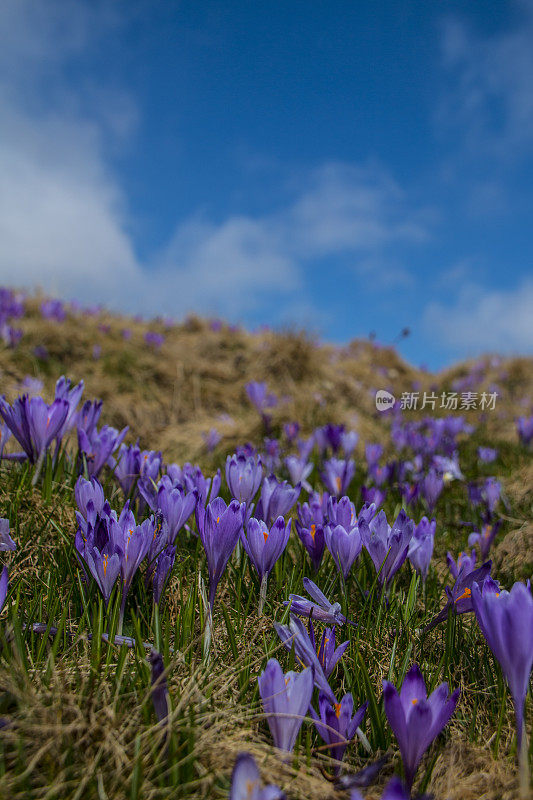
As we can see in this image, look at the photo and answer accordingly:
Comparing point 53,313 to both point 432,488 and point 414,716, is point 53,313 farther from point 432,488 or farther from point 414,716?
point 414,716

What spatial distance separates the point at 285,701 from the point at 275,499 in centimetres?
80

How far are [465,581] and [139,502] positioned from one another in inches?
50.4

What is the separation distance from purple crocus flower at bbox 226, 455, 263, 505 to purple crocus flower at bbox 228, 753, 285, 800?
115cm

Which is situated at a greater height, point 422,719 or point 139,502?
point 139,502

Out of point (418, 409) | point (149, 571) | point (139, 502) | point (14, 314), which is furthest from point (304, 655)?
point (418, 409)

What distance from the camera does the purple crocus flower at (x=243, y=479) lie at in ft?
6.78

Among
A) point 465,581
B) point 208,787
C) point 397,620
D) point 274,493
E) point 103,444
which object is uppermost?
point 103,444

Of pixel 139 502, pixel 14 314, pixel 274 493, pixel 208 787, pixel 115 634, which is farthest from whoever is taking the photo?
pixel 14 314

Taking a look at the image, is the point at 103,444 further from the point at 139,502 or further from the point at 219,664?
the point at 219,664

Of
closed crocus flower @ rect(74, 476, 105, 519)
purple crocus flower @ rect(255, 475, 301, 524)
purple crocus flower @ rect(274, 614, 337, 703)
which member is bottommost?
purple crocus flower @ rect(274, 614, 337, 703)

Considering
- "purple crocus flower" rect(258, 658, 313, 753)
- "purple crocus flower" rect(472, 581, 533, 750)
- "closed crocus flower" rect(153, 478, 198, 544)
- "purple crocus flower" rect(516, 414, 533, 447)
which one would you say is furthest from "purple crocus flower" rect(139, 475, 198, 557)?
"purple crocus flower" rect(516, 414, 533, 447)

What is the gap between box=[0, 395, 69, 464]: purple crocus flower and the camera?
210cm

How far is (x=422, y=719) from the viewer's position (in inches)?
42.9

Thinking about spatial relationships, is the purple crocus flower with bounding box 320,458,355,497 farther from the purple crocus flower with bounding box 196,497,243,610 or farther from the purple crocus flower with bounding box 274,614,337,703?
the purple crocus flower with bounding box 274,614,337,703
